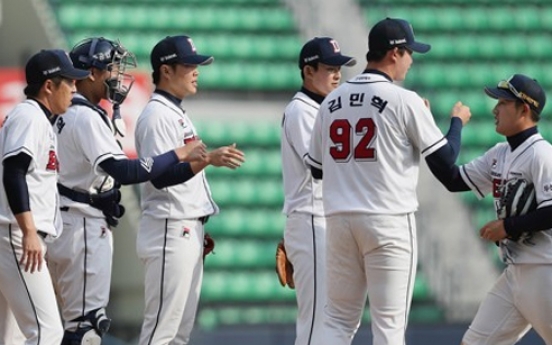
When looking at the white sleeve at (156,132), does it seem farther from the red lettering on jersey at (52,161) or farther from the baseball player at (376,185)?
the baseball player at (376,185)

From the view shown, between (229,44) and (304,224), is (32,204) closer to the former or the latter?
(304,224)

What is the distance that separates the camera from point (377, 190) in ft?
22.7

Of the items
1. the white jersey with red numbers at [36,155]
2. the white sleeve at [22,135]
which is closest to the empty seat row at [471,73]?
the white jersey with red numbers at [36,155]

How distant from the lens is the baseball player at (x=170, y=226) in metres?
7.81

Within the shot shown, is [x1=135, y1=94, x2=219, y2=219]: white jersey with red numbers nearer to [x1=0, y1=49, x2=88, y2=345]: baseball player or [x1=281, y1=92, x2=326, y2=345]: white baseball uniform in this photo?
[x1=281, y1=92, x2=326, y2=345]: white baseball uniform

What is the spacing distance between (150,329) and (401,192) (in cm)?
181

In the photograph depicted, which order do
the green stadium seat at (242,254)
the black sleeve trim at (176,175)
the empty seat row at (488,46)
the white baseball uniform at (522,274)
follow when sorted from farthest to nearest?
the empty seat row at (488,46)
the green stadium seat at (242,254)
the black sleeve trim at (176,175)
the white baseball uniform at (522,274)

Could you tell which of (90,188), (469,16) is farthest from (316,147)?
(469,16)

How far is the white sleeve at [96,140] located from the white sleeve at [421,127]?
167cm

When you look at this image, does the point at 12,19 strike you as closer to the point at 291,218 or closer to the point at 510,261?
the point at 291,218

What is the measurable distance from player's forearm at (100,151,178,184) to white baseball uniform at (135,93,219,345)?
1.13 ft

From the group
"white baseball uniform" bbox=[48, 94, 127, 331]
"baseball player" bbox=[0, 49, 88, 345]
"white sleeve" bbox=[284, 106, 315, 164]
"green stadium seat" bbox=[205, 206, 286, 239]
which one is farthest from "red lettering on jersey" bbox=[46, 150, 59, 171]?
"green stadium seat" bbox=[205, 206, 286, 239]

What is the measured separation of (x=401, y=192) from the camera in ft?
22.8

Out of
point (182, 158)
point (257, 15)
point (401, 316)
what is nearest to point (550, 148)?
point (401, 316)
